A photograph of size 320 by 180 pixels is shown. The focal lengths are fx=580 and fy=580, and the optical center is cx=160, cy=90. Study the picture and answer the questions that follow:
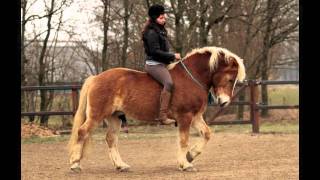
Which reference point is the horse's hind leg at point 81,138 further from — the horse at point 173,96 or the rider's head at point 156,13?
the rider's head at point 156,13

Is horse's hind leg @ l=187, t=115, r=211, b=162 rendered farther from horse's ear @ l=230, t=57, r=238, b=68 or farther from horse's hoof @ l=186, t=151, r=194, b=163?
horse's ear @ l=230, t=57, r=238, b=68

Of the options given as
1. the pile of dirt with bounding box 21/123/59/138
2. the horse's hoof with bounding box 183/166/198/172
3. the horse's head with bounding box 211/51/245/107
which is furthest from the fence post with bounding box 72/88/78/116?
the horse's hoof with bounding box 183/166/198/172

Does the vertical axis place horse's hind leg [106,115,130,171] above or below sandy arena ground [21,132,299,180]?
above

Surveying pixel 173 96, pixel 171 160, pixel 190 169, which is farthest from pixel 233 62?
pixel 171 160

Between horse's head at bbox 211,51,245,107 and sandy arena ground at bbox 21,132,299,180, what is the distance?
112 centimetres

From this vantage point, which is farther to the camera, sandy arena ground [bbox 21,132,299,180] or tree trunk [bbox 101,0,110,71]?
tree trunk [bbox 101,0,110,71]

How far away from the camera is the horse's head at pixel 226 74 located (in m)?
9.01

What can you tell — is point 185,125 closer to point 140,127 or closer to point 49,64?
point 140,127

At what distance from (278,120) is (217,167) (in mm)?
15974

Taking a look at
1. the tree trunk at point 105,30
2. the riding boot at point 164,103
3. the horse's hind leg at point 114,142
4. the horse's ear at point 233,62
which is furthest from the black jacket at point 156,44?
the tree trunk at point 105,30

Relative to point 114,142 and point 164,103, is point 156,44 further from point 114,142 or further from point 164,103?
point 114,142

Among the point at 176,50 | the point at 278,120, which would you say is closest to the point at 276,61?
the point at 278,120

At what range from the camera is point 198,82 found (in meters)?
9.04

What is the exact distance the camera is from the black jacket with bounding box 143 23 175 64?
348 inches
